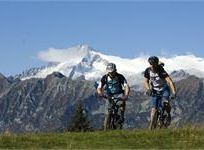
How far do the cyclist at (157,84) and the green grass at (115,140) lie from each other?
3111 mm

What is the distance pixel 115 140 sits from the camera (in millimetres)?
21453

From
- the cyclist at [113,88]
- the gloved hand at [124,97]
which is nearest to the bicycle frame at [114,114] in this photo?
the cyclist at [113,88]

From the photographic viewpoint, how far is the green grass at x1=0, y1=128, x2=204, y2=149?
20.2 meters

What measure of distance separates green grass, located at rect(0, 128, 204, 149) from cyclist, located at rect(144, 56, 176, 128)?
3.11 m

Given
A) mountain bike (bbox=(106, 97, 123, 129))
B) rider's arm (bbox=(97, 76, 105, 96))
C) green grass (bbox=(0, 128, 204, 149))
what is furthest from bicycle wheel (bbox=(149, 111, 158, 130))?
green grass (bbox=(0, 128, 204, 149))

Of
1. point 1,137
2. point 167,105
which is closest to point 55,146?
point 1,137

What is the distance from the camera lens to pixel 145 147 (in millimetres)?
20016

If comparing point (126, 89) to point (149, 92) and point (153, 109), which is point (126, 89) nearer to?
point (149, 92)

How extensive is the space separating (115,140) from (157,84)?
18.1 ft

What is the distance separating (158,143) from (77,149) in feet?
9.76

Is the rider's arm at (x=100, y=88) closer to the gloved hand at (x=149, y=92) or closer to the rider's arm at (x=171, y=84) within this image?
the gloved hand at (x=149, y=92)

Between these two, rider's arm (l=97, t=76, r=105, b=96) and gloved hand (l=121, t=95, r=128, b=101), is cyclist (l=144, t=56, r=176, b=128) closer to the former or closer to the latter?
gloved hand (l=121, t=95, r=128, b=101)

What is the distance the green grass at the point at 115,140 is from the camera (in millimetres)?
20203

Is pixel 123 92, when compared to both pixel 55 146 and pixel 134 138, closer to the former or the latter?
pixel 134 138
